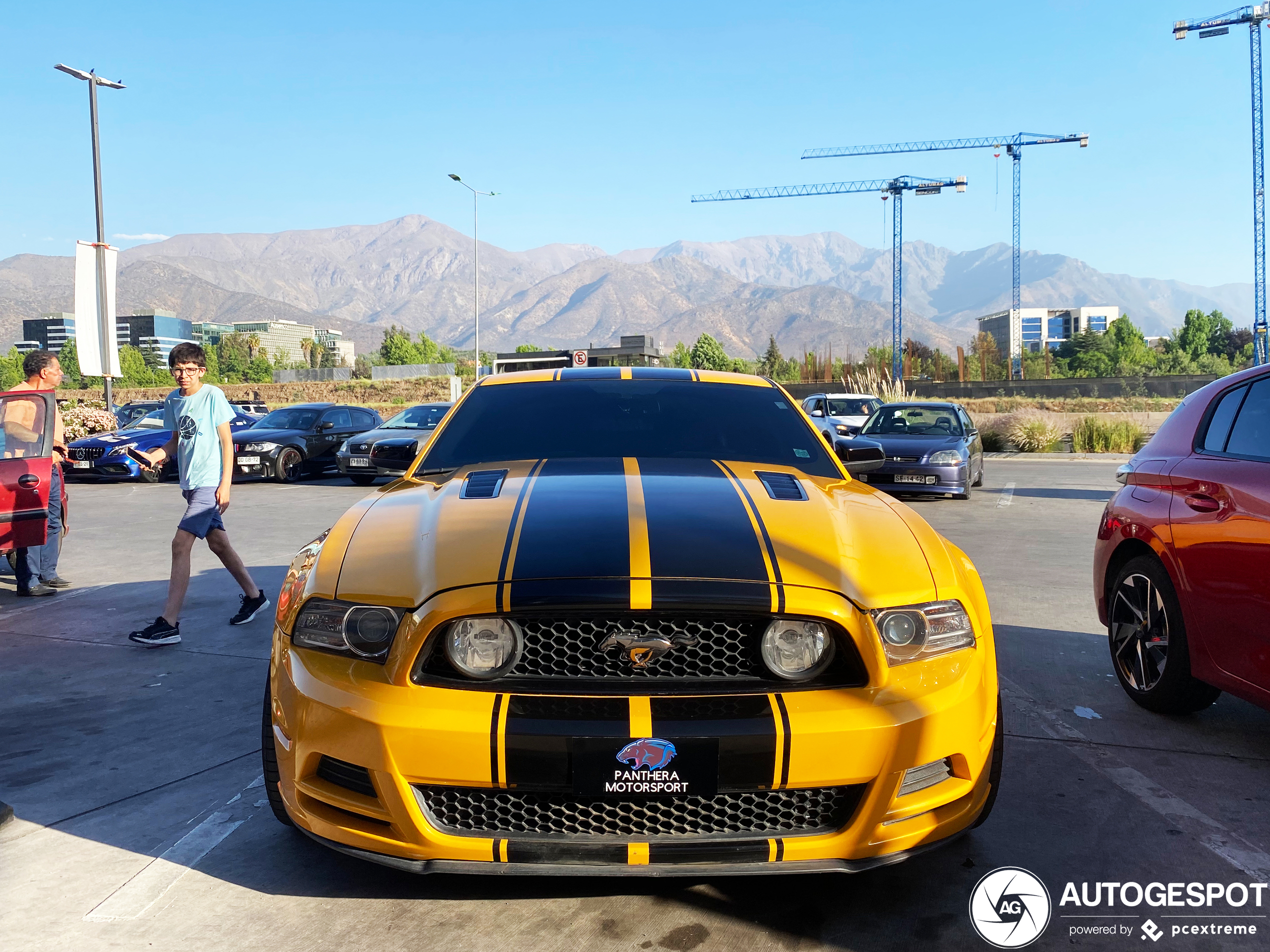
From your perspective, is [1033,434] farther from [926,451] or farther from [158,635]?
[158,635]

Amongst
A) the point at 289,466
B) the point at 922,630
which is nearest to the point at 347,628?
the point at 922,630

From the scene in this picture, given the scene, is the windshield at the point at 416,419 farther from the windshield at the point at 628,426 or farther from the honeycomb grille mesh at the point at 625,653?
the honeycomb grille mesh at the point at 625,653

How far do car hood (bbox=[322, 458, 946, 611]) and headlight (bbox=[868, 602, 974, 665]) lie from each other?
0.11 feet

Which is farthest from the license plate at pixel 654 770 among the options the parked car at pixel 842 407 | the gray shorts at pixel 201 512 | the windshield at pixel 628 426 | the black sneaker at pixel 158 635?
the parked car at pixel 842 407

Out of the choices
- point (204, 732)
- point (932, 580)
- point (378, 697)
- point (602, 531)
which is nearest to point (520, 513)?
point (602, 531)

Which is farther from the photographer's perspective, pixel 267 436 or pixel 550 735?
pixel 267 436

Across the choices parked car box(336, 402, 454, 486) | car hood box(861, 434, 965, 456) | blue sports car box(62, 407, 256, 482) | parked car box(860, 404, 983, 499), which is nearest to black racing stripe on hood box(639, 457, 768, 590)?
parked car box(860, 404, 983, 499)

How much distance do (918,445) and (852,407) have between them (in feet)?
26.2

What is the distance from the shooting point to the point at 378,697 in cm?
248

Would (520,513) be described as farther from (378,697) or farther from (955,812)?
(955,812)

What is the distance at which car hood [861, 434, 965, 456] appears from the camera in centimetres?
1386

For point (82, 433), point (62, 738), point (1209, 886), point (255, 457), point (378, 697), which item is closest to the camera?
point (378, 697)

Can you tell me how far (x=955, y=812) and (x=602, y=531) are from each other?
119 cm

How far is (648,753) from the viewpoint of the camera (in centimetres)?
237
